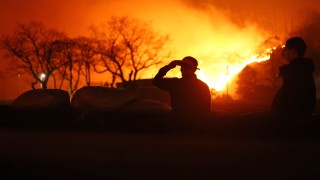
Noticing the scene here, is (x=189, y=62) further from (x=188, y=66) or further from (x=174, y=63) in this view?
(x=174, y=63)

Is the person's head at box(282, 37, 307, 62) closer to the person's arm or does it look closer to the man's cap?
the man's cap

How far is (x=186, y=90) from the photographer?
18.0 feet

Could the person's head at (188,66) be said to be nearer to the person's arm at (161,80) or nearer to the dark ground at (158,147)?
the person's arm at (161,80)

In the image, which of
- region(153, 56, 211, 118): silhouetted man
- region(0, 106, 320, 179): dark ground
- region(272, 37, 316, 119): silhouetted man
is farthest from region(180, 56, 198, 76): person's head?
region(272, 37, 316, 119): silhouetted man

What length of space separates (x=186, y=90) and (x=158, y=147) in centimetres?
90

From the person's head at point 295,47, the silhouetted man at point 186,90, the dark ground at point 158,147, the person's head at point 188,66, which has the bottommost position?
the dark ground at point 158,147

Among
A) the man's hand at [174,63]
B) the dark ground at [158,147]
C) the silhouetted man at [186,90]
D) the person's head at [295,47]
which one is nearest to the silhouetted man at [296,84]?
the person's head at [295,47]

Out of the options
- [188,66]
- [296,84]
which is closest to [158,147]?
[188,66]

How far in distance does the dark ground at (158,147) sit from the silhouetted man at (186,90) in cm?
33

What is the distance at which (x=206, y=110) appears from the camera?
5.64 meters

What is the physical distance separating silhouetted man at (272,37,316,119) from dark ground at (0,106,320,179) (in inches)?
11.5

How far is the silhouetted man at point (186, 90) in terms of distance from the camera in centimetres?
546

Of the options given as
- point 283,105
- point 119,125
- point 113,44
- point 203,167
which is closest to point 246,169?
point 203,167

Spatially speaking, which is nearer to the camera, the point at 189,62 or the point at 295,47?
the point at 295,47
